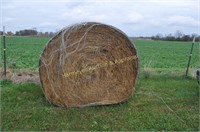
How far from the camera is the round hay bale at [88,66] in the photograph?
5.05m

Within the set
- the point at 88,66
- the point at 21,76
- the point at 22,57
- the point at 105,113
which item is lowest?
the point at 105,113

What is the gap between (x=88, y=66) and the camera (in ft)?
17.6

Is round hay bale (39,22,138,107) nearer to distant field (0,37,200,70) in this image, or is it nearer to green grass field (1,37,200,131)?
green grass field (1,37,200,131)

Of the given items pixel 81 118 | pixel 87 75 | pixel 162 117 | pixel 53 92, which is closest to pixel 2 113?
pixel 53 92

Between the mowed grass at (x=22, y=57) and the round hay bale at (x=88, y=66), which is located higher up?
the round hay bale at (x=88, y=66)

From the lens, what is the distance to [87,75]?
17.5 ft

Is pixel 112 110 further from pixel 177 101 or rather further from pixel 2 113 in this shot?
pixel 2 113

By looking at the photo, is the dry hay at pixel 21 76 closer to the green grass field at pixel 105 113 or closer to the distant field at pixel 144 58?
the green grass field at pixel 105 113

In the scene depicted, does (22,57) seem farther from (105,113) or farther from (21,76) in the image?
(105,113)

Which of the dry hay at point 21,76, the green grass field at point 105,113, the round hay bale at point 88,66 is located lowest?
the green grass field at point 105,113

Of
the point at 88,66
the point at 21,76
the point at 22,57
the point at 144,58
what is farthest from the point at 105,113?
the point at 144,58

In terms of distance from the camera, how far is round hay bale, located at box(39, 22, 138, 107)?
505 centimetres

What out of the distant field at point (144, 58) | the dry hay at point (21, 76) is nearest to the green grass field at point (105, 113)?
the dry hay at point (21, 76)

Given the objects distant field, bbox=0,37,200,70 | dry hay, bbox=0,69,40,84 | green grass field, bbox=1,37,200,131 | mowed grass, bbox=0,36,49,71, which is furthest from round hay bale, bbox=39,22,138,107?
distant field, bbox=0,37,200,70
